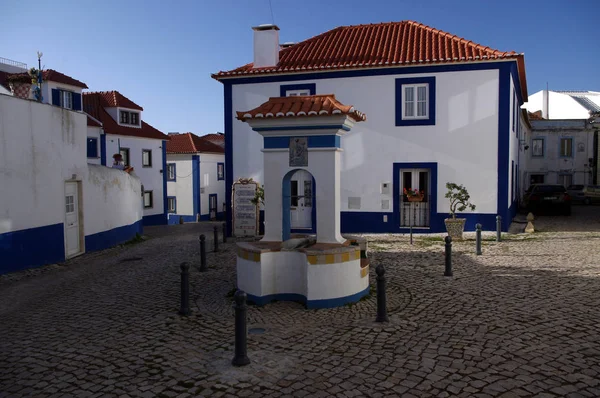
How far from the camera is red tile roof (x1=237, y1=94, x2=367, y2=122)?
802cm

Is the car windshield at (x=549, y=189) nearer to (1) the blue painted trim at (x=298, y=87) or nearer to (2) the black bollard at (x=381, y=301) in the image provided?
(1) the blue painted trim at (x=298, y=87)

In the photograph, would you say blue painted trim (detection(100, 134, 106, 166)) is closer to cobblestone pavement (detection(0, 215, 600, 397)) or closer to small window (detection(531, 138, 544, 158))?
cobblestone pavement (detection(0, 215, 600, 397))

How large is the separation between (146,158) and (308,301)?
26459 mm

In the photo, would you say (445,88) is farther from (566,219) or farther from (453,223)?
(566,219)

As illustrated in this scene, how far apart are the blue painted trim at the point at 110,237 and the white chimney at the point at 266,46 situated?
25.0 ft

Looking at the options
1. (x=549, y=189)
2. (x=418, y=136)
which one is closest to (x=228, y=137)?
(x=418, y=136)

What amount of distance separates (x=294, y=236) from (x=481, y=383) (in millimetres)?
4904

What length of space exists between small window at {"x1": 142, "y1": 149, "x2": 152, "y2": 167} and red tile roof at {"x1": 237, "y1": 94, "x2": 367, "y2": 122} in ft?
79.9

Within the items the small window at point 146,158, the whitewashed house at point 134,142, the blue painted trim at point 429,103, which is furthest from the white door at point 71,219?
the small window at point 146,158

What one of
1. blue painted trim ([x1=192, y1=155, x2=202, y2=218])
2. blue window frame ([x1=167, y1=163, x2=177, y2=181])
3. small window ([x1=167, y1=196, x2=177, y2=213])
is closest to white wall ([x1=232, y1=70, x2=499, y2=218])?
blue painted trim ([x1=192, y1=155, x2=202, y2=218])

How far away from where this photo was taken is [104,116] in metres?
29.2

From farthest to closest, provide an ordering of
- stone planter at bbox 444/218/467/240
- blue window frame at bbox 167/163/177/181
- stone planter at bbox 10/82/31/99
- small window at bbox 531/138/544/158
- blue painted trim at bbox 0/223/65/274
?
blue window frame at bbox 167/163/177/181 < small window at bbox 531/138/544/158 < stone planter at bbox 444/218/467/240 < stone planter at bbox 10/82/31/99 < blue painted trim at bbox 0/223/65/274

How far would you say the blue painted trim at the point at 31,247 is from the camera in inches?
422

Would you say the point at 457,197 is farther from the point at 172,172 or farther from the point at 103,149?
the point at 172,172
